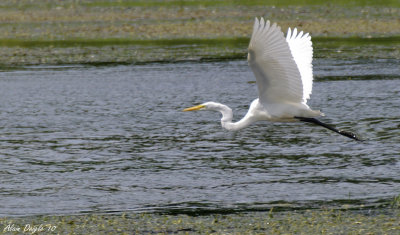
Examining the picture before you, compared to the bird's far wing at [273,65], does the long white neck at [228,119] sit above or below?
below

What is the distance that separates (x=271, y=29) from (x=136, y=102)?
6915 mm

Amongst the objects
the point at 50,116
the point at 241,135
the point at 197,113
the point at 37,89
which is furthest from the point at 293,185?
the point at 37,89


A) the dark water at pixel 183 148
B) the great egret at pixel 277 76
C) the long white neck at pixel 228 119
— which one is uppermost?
→ the great egret at pixel 277 76

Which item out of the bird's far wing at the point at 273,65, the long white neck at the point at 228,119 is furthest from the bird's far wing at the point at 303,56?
the long white neck at the point at 228,119

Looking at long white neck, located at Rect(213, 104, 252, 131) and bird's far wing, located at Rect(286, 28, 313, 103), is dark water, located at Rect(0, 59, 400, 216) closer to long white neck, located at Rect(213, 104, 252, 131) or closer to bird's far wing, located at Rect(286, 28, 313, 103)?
long white neck, located at Rect(213, 104, 252, 131)

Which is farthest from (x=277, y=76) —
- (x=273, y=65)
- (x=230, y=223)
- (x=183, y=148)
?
(x=183, y=148)

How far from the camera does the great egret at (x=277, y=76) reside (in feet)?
24.2

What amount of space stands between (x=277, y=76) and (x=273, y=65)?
30 centimetres

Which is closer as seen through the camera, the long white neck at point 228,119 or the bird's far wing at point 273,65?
the bird's far wing at point 273,65

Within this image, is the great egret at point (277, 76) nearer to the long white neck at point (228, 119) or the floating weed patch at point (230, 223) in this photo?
the long white neck at point (228, 119)

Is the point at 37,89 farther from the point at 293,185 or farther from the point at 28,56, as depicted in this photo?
the point at 293,185

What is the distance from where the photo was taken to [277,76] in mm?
8047

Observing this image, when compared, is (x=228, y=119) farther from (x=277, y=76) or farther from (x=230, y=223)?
(x=230, y=223)

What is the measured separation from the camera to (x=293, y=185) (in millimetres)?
7863
